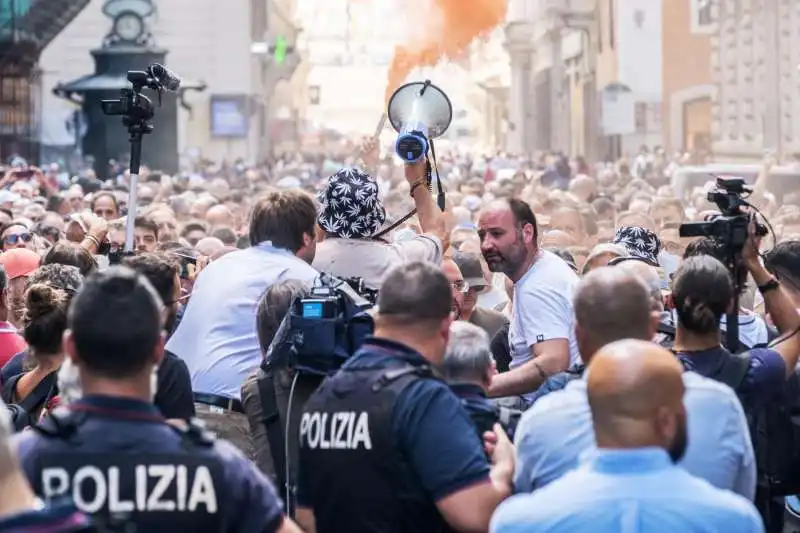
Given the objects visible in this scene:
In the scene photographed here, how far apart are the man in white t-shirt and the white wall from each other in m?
47.6

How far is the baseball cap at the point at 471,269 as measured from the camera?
377 inches

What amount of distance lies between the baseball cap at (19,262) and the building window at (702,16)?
32667 mm

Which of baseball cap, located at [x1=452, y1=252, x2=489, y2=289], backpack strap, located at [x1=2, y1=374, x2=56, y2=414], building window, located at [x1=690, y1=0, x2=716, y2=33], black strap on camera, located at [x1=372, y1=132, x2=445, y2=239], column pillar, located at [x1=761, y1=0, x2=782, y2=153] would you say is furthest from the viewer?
building window, located at [x1=690, y1=0, x2=716, y2=33]

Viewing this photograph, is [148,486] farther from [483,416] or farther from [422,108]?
[422,108]

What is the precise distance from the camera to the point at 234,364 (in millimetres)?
7074

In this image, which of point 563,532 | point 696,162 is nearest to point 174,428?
point 563,532

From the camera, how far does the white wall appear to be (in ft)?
180

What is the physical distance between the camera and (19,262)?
9.72m

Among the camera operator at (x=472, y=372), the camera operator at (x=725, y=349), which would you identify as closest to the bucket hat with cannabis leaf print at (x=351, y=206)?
the camera operator at (x=725, y=349)

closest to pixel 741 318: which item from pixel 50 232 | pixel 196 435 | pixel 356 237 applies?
pixel 356 237

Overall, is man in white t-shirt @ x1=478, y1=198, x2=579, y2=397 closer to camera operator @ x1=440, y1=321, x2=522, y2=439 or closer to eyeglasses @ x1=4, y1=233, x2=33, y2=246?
camera operator @ x1=440, y1=321, x2=522, y2=439

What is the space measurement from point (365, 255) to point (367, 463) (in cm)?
229

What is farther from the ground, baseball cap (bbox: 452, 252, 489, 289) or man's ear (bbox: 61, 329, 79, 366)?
baseball cap (bbox: 452, 252, 489, 289)

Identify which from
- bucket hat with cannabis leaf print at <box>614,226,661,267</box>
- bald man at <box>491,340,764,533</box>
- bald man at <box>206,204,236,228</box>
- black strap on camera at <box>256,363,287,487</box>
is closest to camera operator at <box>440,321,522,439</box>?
black strap on camera at <box>256,363,287,487</box>
